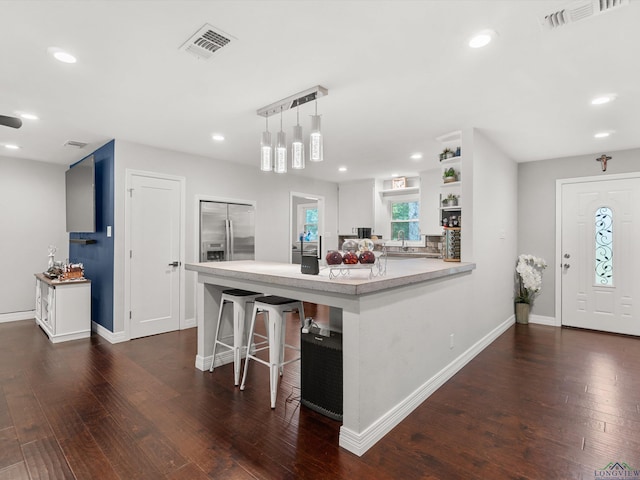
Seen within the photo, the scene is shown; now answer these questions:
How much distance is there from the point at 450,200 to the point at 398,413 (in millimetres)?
2401

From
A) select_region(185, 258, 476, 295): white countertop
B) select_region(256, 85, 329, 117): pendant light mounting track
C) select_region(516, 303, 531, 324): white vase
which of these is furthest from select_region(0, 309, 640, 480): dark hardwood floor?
select_region(256, 85, 329, 117): pendant light mounting track

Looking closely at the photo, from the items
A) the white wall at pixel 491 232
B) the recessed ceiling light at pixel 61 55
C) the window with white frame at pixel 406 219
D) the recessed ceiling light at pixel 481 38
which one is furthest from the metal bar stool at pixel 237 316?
the window with white frame at pixel 406 219

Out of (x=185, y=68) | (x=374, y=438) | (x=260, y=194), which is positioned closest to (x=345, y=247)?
(x=374, y=438)

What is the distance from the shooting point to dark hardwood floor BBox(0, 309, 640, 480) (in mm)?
1907

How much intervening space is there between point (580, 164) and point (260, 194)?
4.92 metres

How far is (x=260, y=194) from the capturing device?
5797mm

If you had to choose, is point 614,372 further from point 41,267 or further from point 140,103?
point 41,267

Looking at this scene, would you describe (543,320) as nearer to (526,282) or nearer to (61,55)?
(526,282)

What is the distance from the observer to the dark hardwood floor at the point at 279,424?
6.26 feet

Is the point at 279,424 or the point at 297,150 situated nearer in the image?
the point at 279,424

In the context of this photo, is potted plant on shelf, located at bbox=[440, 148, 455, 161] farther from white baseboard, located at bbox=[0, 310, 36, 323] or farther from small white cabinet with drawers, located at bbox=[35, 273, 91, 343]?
white baseboard, located at bbox=[0, 310, 36, 323]

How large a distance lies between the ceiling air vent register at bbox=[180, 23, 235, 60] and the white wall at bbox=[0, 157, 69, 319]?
192 inches

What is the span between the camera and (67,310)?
424 cm

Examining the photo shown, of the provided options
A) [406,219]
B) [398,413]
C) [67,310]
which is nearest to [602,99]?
[398,413]
